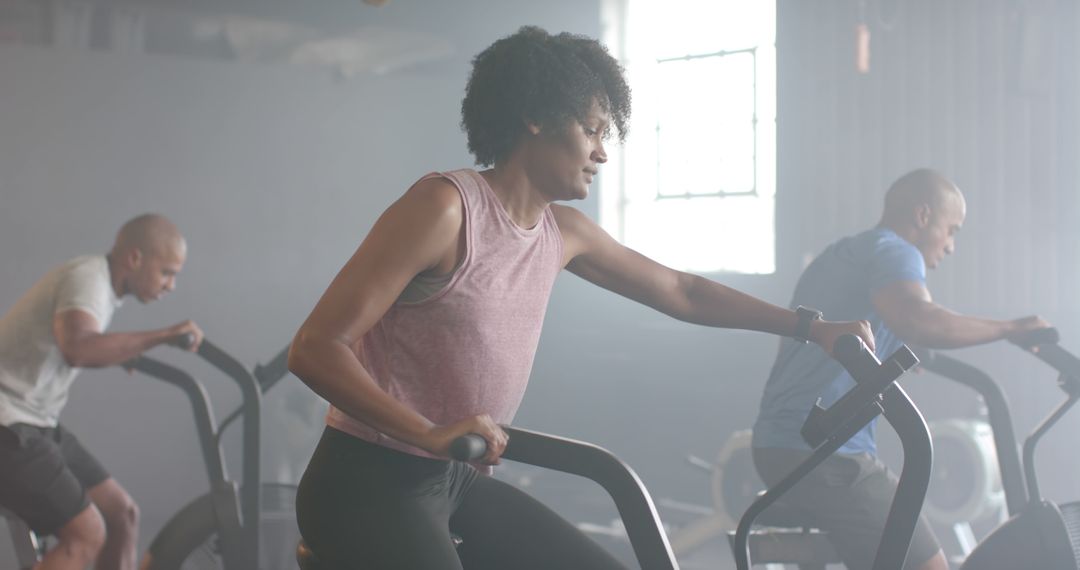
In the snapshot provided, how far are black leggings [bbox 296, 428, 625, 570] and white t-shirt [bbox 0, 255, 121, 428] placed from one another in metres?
1.63

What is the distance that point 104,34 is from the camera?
15.6 ft

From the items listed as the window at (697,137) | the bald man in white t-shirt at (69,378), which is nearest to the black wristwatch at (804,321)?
the bald man in white t-shirt at (69,378)

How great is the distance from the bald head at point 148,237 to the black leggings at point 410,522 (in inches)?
68.2

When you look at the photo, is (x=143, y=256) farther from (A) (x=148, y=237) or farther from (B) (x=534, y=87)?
(B) (x=534, y=87)

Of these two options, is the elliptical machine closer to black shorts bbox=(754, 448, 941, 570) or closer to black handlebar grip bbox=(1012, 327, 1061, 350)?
black handlebar grip bbox=(1012, 327, 1061, 350)

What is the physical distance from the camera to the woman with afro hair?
1.25m

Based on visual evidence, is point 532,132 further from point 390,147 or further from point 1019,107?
point 390,147

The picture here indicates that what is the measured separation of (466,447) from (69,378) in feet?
6.83

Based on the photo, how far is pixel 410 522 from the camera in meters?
1.33

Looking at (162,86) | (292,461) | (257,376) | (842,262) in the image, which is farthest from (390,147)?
(842,262)

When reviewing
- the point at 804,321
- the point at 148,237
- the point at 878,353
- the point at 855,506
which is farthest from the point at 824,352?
the point at 148,237


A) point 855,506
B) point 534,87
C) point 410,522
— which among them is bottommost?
point 855,506

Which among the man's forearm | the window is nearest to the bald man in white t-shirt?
the man's forearm

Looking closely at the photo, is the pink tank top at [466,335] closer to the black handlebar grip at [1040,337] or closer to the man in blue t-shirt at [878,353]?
the man in blue t-shirt at [878,353]
